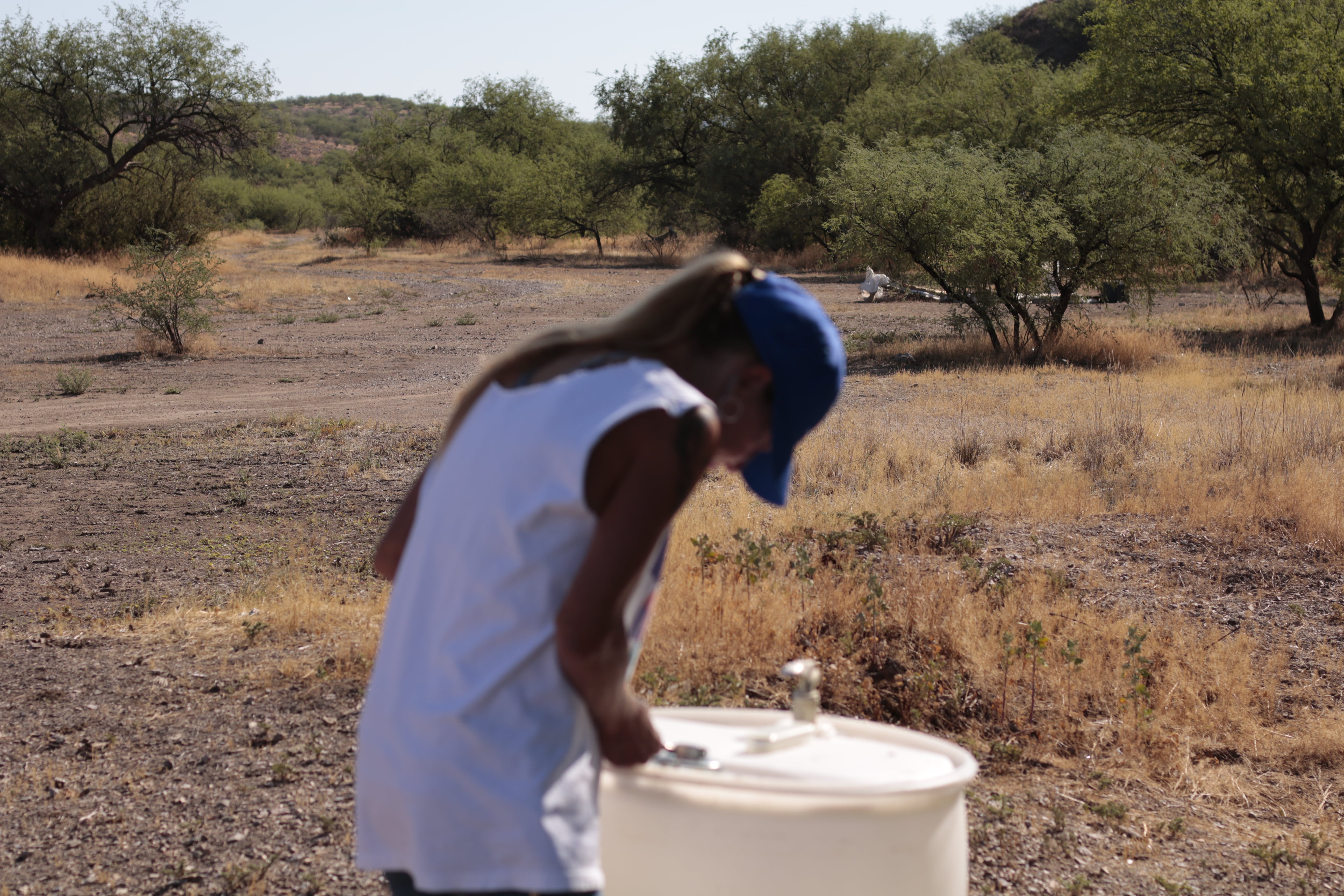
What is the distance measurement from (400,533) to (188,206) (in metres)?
36.8

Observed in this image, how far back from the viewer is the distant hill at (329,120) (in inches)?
5084

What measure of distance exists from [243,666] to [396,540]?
9.46 ft

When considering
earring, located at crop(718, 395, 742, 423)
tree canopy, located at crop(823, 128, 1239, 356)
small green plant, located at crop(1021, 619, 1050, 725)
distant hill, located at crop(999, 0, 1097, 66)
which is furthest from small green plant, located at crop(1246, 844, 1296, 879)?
distant hill, located at crop(999, 0, 1097, 66)

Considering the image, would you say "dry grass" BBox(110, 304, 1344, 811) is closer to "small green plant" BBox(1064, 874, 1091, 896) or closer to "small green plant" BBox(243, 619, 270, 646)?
"small green plant" BBox(243, 619, 270, 646)

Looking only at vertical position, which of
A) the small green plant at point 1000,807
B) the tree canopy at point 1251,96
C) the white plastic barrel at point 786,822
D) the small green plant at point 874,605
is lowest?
the small green plant at point 1000,807

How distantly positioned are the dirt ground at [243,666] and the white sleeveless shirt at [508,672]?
1.70m

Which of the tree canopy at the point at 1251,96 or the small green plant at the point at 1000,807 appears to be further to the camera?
the tree canopy at the point at 1251,96

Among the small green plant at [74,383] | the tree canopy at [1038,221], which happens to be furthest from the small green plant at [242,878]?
the tree canopy at [1038,221]

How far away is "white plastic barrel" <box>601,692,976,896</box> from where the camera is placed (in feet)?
4.45

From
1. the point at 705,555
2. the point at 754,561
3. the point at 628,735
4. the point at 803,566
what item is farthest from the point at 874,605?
the point at 628,735

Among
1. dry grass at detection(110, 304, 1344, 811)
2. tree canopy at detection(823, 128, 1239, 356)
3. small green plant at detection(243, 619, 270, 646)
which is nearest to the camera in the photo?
dry grass at detection(110, 304, 1344, 811)

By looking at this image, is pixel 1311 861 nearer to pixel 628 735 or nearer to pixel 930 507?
pixel 628 735

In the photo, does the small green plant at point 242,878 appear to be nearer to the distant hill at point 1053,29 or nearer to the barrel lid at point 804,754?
the barrel lid at point 804,754

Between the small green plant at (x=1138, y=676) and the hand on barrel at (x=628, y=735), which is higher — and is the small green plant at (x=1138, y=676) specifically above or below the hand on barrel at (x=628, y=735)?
below
